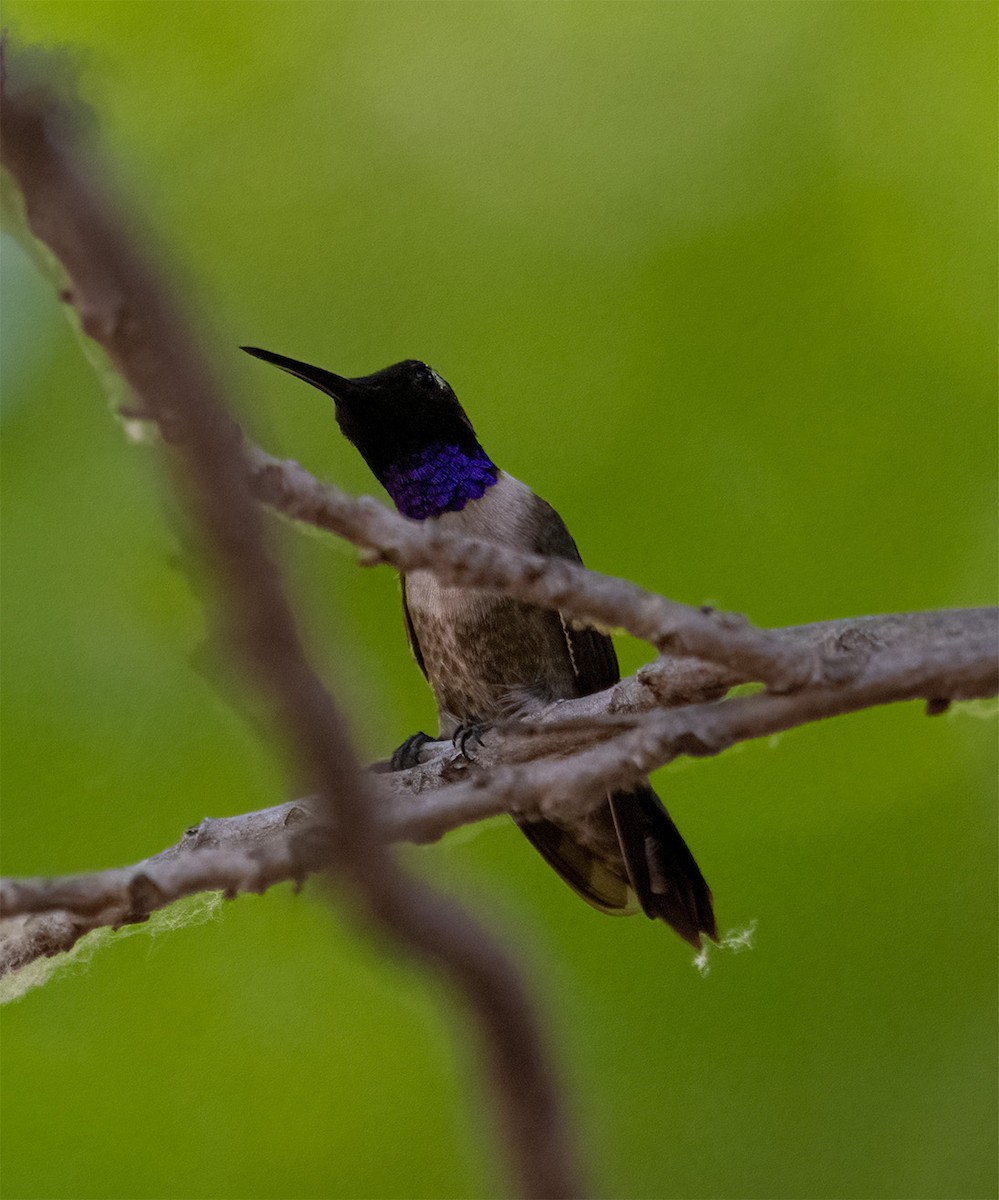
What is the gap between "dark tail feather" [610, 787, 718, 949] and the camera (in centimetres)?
169

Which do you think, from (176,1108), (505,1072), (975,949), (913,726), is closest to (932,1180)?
(975,949)

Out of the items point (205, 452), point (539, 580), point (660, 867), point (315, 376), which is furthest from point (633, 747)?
point (315, 376)

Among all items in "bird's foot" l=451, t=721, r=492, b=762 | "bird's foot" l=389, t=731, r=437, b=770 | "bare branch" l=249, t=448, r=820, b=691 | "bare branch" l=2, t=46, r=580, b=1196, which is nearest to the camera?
"bare branch" l=2, t=46, r=580, b=1196

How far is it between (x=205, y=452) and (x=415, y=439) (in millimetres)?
1895

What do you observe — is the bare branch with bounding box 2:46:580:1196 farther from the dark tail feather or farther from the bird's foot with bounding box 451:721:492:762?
the dark tail feather

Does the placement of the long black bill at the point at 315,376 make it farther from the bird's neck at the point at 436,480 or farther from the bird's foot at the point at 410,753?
the bird's foot at the point at 410,753

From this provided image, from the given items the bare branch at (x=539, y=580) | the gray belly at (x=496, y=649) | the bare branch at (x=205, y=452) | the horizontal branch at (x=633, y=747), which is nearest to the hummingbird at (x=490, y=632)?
the gray belly at (x=496, y=649)

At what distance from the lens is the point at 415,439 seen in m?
2.18

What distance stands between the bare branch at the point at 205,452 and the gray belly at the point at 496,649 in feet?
5.27

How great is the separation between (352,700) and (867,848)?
1.93 meters

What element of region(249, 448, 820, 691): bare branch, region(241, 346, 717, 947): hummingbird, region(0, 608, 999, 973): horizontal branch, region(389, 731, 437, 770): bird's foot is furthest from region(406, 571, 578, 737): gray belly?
region(249, 448, 820, 691): bare branch

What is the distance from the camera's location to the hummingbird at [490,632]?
181cm

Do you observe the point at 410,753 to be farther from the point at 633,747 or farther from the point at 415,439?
the point at 633,747

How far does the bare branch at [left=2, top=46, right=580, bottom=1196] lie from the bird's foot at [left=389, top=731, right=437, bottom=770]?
1.34 meters
